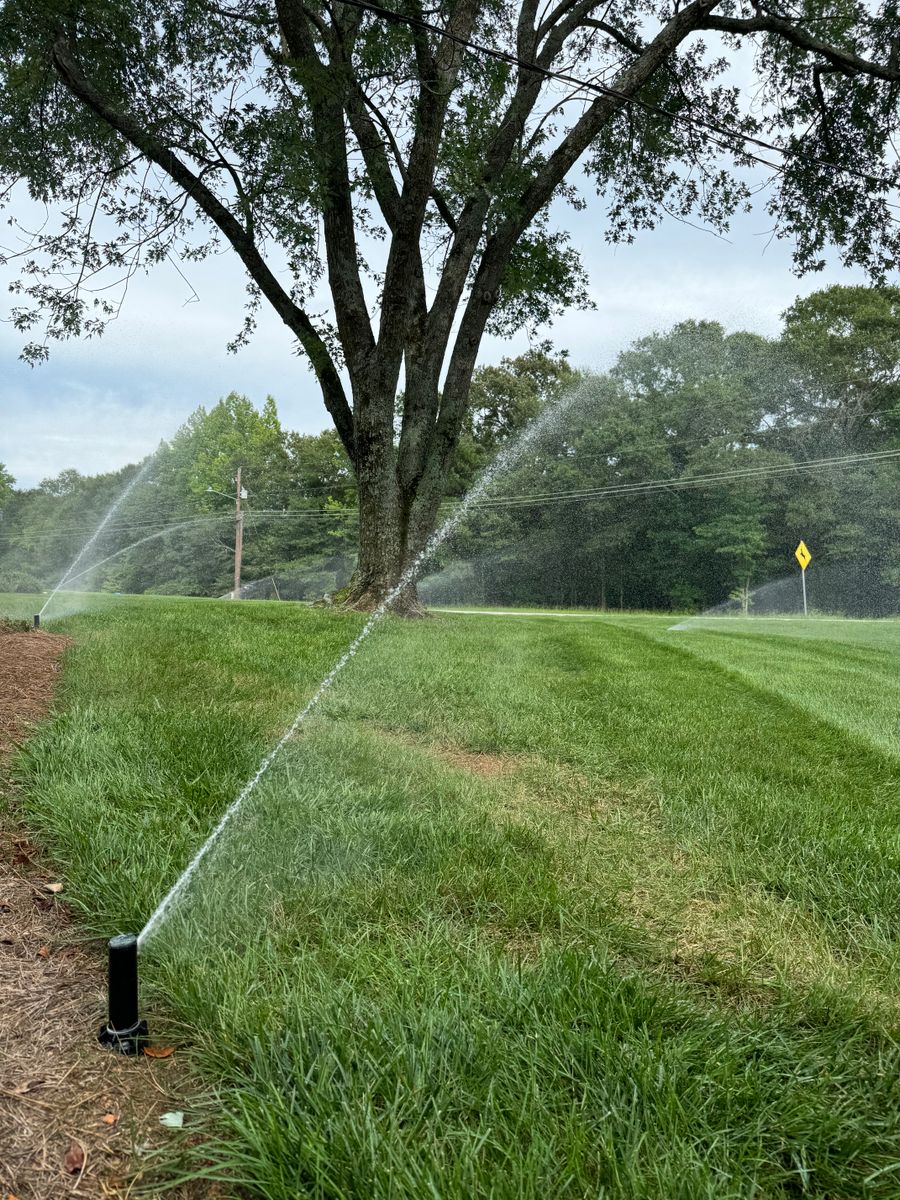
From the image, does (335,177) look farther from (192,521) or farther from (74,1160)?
(192,521)

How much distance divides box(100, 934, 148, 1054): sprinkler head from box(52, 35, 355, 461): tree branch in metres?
8.54

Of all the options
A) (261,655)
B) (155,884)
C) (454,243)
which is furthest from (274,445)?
(155,884)

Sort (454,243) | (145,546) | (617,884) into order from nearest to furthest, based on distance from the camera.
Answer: (617,884) < (454,243) < (145,546)

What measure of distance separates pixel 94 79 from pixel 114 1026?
980 centimetres

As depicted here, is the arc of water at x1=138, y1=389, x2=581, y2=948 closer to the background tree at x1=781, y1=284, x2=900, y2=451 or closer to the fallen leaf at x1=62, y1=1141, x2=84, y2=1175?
the fallen leaf at x1=62, y1=1141, x2=84, y2=1175

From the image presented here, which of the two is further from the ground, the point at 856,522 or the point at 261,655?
the point at 856,522

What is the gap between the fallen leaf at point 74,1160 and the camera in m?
1.11

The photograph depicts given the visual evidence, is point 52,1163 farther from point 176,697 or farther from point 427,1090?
point 176,697

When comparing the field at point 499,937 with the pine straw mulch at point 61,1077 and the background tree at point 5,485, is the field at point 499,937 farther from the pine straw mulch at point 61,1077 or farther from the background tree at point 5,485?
the background tree at point 5,485

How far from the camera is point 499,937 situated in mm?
1751

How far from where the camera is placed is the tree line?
32688mm

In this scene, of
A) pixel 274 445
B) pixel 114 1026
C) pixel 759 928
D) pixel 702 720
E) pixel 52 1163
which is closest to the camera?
pixel 52 1163

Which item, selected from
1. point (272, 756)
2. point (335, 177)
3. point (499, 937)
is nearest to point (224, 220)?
point (335, 177)

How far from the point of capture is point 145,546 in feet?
102
